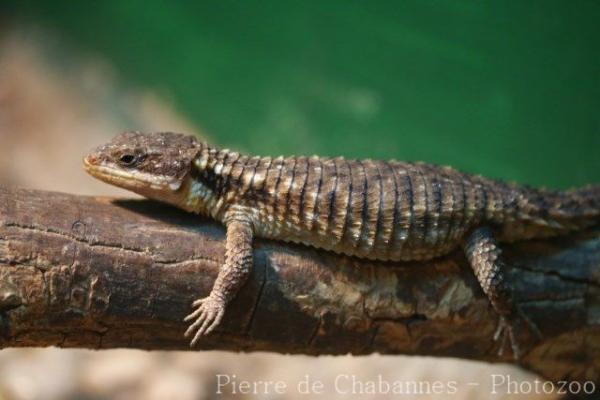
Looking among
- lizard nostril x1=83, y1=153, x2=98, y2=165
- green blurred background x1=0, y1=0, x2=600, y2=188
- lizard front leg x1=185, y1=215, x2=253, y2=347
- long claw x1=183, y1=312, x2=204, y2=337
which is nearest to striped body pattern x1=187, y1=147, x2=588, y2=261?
lizard front leg x1=185, y1=215, x2=253, y2=347

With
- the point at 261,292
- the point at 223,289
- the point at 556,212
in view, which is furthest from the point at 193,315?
the point at 556,212

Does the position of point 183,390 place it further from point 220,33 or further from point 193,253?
point 220,33

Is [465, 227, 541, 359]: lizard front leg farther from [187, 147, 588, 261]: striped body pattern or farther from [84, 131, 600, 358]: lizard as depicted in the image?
[187, 147, 588, 261]: striped body pattern

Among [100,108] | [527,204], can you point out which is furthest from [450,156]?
[100,108]

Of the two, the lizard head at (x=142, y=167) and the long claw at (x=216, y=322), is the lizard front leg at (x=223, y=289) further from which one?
the lizard head at (x=142, y=167)

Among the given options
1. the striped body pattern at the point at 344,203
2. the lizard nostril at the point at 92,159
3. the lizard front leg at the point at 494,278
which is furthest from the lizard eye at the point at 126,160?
the lizard front leg at the point at 494,278

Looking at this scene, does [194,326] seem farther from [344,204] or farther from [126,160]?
[344,204]
